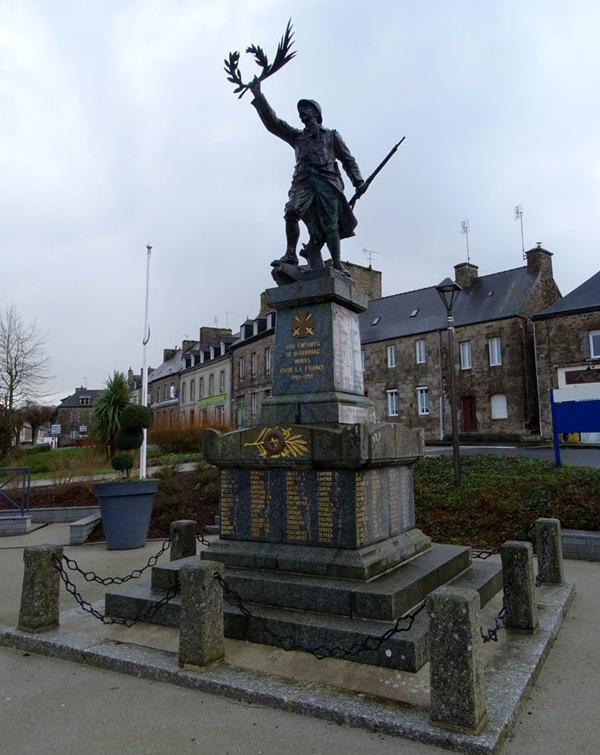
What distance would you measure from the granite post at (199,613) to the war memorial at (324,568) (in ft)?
0.04

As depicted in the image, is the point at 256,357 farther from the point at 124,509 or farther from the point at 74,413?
the point at 74,413

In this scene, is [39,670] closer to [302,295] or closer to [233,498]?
[233,498]

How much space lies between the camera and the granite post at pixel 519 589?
4.66 m

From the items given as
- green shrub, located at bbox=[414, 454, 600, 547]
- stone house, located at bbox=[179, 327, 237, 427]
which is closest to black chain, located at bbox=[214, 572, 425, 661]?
green shrub, located at bbox=[414, 454, 600, 547]

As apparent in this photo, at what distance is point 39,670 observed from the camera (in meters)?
4.25

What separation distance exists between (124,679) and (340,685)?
1589 millimetres

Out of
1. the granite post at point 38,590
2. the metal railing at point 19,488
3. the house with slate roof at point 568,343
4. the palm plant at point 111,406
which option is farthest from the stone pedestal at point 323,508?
the house with slate roof at point 568,343

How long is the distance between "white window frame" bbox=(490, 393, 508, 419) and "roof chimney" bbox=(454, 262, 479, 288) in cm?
770

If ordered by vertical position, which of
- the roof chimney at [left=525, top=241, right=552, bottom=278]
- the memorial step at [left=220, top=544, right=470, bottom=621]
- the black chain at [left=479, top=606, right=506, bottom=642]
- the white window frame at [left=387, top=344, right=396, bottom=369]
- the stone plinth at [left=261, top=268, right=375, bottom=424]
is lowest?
the black chain at [left=479, top=606, right=506, bottom=642]

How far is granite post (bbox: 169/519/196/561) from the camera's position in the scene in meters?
6.54

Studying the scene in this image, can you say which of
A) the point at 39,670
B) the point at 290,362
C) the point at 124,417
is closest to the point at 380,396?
the point at 124,417

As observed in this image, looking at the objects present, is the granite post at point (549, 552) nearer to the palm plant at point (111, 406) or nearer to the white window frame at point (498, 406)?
the palm plant at point (111, 406)

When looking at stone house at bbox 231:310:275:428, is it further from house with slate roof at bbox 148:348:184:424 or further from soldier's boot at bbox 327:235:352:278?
soldier's boot at bbox 327:235:352:278

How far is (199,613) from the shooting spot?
390cm
